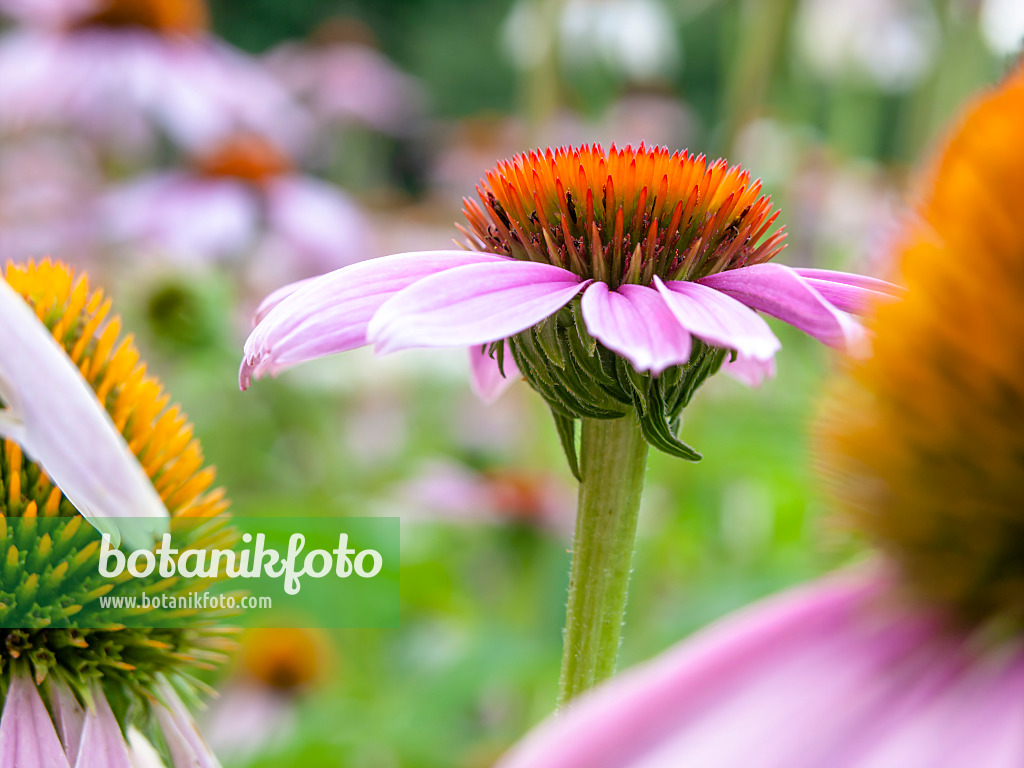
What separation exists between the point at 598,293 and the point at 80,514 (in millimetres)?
216

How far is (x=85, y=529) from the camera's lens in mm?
430

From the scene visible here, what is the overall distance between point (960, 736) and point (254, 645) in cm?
138

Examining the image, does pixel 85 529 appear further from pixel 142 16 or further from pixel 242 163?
pixel 142 16

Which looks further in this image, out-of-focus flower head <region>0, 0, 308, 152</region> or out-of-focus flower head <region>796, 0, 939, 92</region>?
out-of-focus flower head <region>796, 0, 939, 92</region>

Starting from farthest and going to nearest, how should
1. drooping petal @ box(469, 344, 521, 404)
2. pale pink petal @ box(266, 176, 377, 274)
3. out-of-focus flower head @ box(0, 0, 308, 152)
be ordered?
pale pink petal @ box(266, 176, 377, 274)
out-of-focus flower head @ box(0, 0, 308, 152)
drooping petal @ box(469, 344, 521, 404)

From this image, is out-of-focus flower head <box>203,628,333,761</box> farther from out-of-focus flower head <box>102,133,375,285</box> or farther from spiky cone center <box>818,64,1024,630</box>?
spiky cone center <box>818,64,1024,630</box>

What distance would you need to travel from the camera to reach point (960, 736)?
9.6 inches

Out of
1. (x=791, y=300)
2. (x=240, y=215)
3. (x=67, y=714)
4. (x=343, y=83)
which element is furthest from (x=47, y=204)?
(x=791, y=300)

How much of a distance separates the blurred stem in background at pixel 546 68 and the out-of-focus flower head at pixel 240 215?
0.45 metres

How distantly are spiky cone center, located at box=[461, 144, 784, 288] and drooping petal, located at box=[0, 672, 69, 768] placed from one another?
0.27m

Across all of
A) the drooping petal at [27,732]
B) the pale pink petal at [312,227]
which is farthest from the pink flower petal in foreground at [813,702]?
the pale pink petal at [312,227]

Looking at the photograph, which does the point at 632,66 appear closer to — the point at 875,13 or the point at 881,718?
the point at 875,13

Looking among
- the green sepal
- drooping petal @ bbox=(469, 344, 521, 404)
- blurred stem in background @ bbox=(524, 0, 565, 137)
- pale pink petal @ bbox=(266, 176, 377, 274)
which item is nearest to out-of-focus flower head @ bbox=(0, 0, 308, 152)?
pale pink petal @ bbox=(266, 176, 377, 274)

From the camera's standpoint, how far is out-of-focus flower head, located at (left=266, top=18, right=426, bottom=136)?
12.4ft
